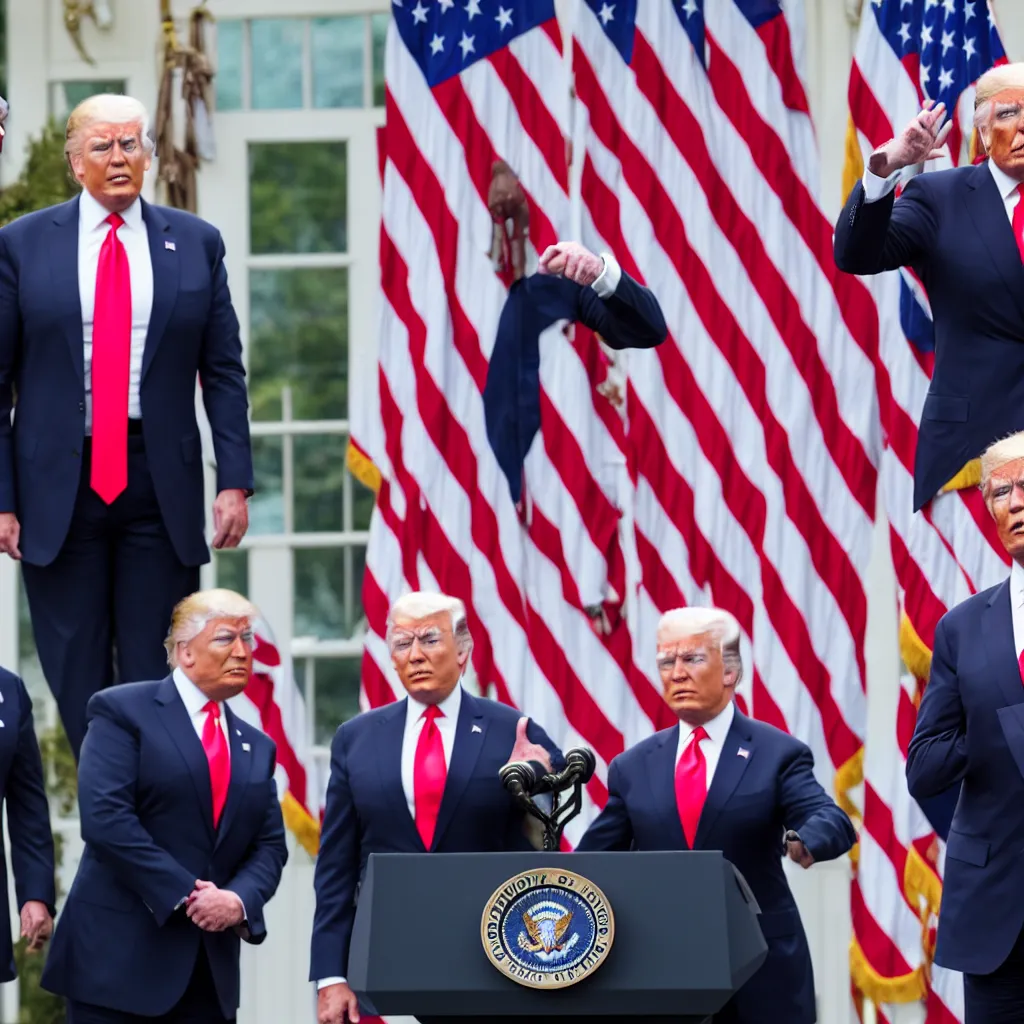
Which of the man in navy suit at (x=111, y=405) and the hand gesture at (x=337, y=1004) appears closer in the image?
the hand gesture at (x=337, y=1004)

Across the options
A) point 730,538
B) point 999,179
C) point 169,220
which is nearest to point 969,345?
point 999,179

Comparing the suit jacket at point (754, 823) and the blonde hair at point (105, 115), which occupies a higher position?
the blonde hair at point (105, 115)

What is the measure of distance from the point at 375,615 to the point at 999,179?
2.64m

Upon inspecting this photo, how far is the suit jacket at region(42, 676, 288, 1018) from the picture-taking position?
4898 mm

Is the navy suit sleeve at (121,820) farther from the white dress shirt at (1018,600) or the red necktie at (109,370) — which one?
Answer: the white dress shirt at (1018,600)

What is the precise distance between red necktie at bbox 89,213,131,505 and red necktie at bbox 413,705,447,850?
897 millimetres

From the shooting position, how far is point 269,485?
23.8 feet

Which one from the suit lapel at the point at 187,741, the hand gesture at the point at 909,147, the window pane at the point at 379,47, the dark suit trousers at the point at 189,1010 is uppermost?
the window pane at the point at 379,47

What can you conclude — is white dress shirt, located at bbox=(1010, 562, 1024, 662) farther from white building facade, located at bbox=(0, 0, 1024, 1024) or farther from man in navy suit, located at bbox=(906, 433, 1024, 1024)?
white building facade, located at bbox=(0, 0, 1024, 1024)

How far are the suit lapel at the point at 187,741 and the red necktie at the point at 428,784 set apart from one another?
0.43m

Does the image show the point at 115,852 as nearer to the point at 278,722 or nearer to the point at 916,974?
the point at 278,722

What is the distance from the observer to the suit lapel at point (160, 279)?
5215 millimetres

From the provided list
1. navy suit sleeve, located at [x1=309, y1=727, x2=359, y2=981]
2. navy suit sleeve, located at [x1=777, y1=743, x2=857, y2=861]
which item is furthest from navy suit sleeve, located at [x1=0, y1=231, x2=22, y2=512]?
navy suit sleeve, located at [x1=777, y1=743, x2=857, y2=861]

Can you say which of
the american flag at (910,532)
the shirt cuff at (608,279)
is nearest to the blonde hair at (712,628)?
the shirt cuff at (608,279)
